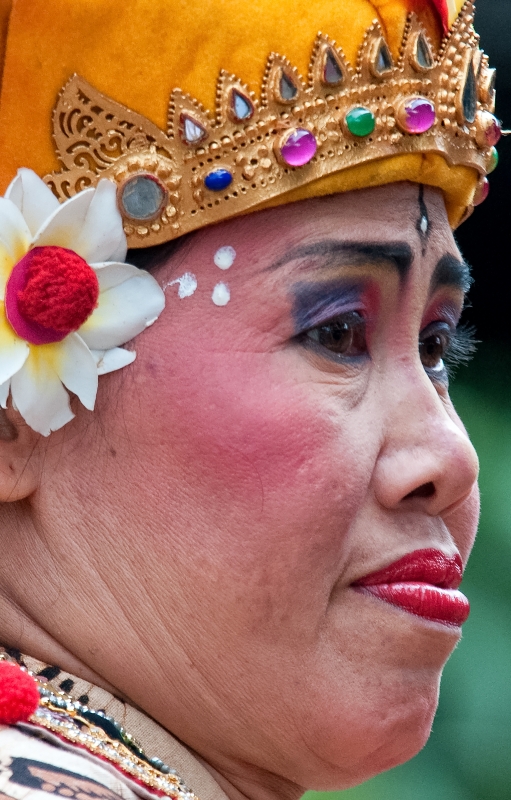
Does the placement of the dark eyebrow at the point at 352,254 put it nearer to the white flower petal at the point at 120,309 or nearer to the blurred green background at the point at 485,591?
the white flower petal at the point at 120,309

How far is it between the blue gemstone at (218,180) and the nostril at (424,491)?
58 centimetres

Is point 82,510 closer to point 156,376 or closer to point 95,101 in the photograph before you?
point 156,376

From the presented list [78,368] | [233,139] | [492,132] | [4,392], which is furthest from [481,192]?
[4,392]

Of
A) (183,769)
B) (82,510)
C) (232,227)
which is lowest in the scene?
(183,769)

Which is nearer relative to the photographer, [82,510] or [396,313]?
[82,510]

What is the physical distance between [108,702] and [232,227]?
783 mm

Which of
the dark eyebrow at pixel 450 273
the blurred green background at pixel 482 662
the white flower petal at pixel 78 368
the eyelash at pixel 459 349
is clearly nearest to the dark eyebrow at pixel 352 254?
the dark eyebrow at pixel 450 273

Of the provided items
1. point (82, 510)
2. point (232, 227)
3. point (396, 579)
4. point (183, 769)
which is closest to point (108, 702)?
point (183, 769)

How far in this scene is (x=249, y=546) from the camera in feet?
5.95

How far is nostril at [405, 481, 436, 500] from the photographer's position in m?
1.94

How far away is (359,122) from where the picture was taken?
193 cm

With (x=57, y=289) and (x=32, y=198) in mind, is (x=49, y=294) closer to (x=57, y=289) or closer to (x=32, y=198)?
(x=57, y=289)

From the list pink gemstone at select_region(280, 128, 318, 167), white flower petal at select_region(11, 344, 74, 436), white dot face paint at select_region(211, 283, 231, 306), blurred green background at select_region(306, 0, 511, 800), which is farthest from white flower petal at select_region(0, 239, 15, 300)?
blurred green background at select_region(306, 0, 511, 800)

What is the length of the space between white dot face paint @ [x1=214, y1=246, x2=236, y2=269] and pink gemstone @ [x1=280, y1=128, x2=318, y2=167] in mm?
168
